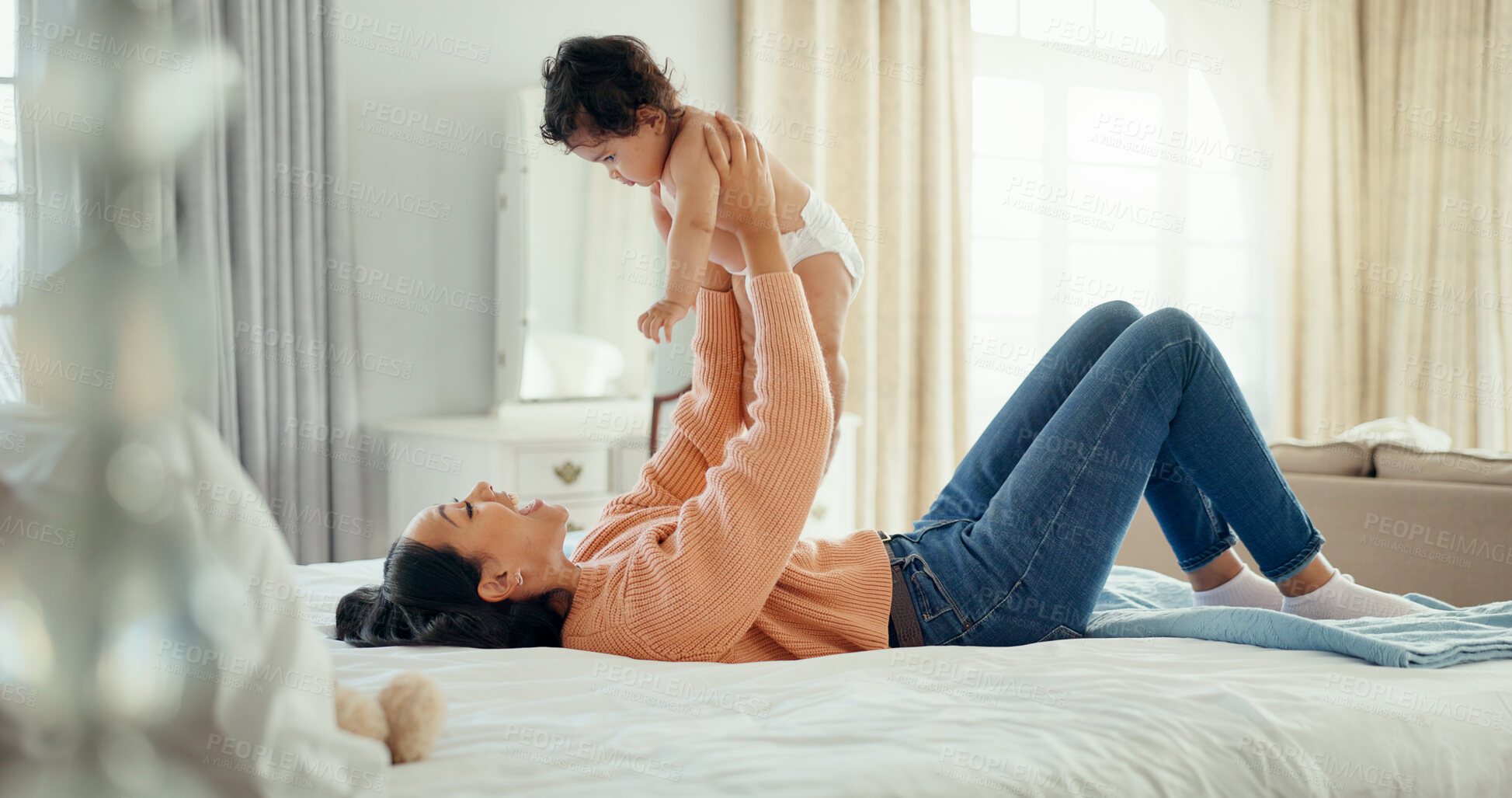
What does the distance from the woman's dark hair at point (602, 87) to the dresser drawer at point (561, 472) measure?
1.15m

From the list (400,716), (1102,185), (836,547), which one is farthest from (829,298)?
(1102,185)

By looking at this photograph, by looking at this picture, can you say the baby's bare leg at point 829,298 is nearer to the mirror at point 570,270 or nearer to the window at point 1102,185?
the mirror at point 570,270

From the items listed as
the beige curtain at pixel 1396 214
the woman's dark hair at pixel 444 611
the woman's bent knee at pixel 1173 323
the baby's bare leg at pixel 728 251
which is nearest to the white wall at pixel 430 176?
the baby's bare leg at pixel 728 251

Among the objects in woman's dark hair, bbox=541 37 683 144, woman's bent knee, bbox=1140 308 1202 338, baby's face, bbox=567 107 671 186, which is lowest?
woman's bent knee, bbox=1140 308 1202 338

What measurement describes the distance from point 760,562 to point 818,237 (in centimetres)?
98

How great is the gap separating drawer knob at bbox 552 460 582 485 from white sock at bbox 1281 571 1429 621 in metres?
1.86

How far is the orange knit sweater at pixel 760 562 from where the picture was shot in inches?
44.9

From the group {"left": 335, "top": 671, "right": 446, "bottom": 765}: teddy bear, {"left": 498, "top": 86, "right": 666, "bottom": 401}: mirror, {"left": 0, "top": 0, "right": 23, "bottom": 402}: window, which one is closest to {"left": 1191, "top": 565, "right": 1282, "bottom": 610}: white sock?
{"left": 335, "top": 671, "right": 446, "bottom": 765}: teddy bear

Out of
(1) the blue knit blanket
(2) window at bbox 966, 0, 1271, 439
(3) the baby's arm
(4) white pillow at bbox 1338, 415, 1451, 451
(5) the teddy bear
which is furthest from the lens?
(2) window at bbox 966, 0, 1271, 439

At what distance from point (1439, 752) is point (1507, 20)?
16.1 feet

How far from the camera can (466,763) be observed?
2.61 feet

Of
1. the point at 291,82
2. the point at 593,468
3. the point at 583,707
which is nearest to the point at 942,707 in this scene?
the point at 583,707

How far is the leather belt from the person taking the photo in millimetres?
1294

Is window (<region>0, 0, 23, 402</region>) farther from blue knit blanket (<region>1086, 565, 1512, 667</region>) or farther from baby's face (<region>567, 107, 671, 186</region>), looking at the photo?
blue knit blanket (<region>1086, 565, 1512, 667</region>)
